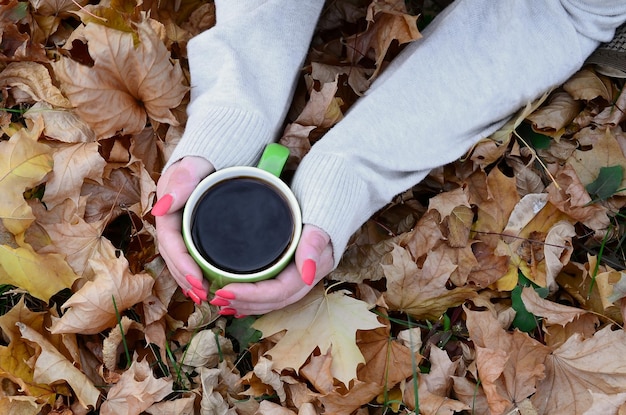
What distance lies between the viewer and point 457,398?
1.13 metres

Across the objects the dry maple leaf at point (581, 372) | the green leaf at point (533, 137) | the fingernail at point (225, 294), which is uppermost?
the fingernail at point (225, 294)

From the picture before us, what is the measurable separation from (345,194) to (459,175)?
34cm

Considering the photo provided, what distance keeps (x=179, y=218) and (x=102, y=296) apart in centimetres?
20

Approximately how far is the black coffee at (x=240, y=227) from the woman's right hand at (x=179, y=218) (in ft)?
0.10

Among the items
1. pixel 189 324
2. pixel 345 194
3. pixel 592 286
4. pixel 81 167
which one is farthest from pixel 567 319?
pixel 81 167

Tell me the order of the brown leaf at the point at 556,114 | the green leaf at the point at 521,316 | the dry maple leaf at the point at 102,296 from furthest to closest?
1. the brown leaf at the point at 556,114
2. the green leaf at the point at 521,316
3. the dry maple leaf at the point at 102,296

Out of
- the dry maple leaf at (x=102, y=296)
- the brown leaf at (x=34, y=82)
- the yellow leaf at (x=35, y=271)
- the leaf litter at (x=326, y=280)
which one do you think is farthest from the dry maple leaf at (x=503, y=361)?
the brown leaf at (x=34, y=82)

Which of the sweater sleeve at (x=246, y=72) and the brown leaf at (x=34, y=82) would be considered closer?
the sweater sleeve at (x=246, y=72)

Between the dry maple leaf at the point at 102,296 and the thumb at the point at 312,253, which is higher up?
the thumb at the point at 312,253

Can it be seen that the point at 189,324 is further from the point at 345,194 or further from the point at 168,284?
the point at 345,194

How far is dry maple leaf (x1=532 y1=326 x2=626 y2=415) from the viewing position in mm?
1103

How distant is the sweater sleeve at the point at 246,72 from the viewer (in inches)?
42.0

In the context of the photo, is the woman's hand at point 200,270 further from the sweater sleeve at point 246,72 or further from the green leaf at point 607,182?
the green leaf at point 607,182

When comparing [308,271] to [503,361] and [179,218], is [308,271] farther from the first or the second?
[503,361]
